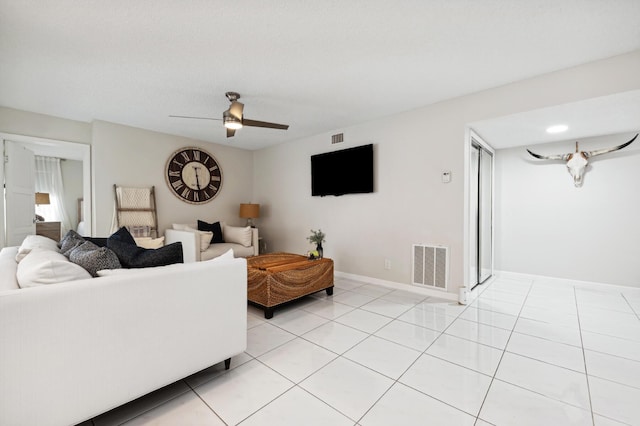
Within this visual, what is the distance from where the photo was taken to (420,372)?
1.84 m

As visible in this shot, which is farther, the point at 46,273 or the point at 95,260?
the point at 95,260

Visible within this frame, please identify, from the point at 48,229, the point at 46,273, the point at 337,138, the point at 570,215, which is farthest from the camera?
the point at 48,229

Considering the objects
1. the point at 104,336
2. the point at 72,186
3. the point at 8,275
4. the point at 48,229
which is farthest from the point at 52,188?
the point at 104,336

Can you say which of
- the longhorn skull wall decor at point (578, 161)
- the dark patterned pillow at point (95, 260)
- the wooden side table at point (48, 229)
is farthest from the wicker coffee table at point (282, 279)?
the wooden side table at point (48, 229)

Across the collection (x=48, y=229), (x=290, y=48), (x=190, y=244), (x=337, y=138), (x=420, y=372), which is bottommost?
(x=420, y=372)

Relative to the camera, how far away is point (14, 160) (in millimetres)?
3646

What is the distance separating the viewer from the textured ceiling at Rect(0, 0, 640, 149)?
182 cm

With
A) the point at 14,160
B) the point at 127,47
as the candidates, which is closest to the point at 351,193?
the point at 127,47

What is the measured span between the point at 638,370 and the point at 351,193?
3.20 metres

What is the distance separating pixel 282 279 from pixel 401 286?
5.82 ft

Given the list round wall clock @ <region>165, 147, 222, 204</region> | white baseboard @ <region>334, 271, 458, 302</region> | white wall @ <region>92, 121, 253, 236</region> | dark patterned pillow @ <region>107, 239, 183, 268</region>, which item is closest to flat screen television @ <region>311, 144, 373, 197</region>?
white baseboard @ <region>334, 271, 458, 302</region>

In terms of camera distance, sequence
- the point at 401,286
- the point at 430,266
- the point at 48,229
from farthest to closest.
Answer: the point at 48,229, the point at 401,286, the point at 430,266

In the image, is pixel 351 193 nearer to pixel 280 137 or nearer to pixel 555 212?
pixel 280 137

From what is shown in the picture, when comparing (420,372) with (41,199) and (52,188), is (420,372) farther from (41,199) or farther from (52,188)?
(52,188)
